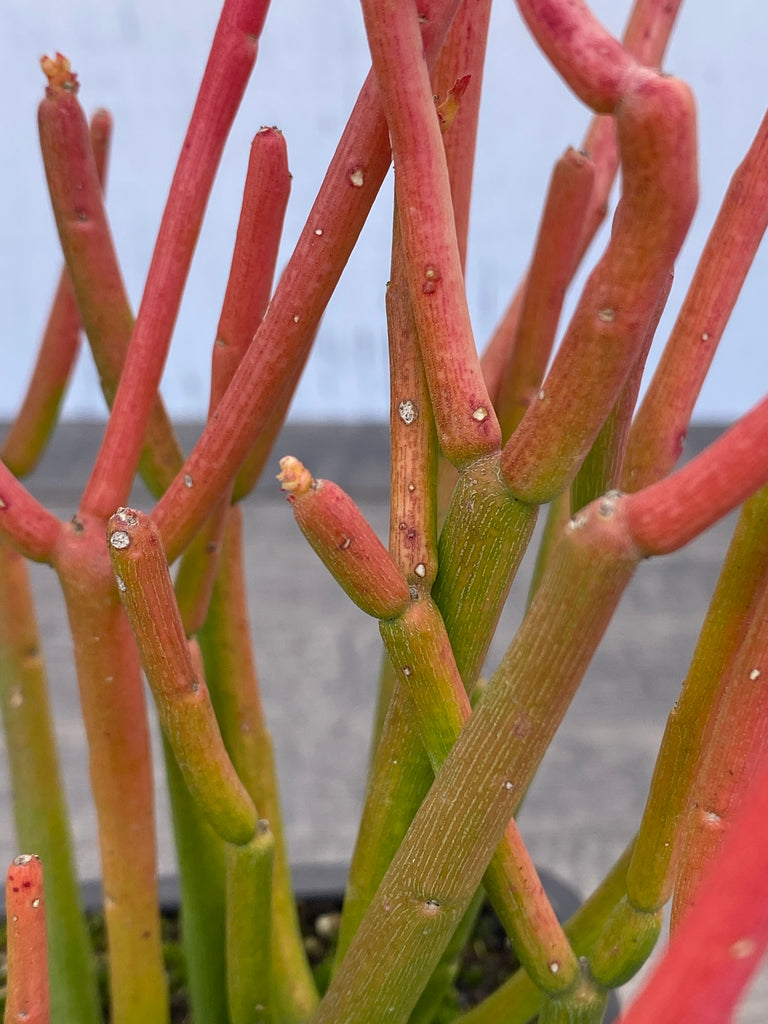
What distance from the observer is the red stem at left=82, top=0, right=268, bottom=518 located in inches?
8.0

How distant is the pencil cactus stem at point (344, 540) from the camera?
6.0 inches

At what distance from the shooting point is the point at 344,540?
0.16 metres

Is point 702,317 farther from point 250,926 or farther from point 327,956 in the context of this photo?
point 327,956

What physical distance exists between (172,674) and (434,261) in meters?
0.09

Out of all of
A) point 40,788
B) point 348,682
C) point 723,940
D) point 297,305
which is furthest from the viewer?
point 348,682

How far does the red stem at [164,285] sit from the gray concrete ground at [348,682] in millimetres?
441

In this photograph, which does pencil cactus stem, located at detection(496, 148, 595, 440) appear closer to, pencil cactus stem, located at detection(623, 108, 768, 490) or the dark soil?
pencil cactus stem, located at detection(623, 108, 768, 490)

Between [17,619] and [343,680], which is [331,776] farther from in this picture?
[17,619]

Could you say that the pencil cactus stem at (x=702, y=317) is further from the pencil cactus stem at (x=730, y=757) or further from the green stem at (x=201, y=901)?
the green stem at (x=201, y=901)

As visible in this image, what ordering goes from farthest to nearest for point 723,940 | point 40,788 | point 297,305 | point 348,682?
point 348,682
point 40,788
point 297,305
point 723,940

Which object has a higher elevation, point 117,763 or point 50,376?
point 50,376

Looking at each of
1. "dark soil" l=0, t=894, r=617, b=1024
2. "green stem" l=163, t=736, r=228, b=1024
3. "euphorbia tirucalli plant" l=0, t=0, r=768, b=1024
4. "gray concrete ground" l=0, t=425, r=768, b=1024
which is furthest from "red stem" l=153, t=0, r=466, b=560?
"gray concrete ground" l=0, t=425, r=768, b=1024

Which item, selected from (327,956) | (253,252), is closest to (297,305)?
(253,252)

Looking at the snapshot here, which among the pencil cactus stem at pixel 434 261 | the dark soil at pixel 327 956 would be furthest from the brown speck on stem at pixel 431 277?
the dark soil at pixel 327 956
